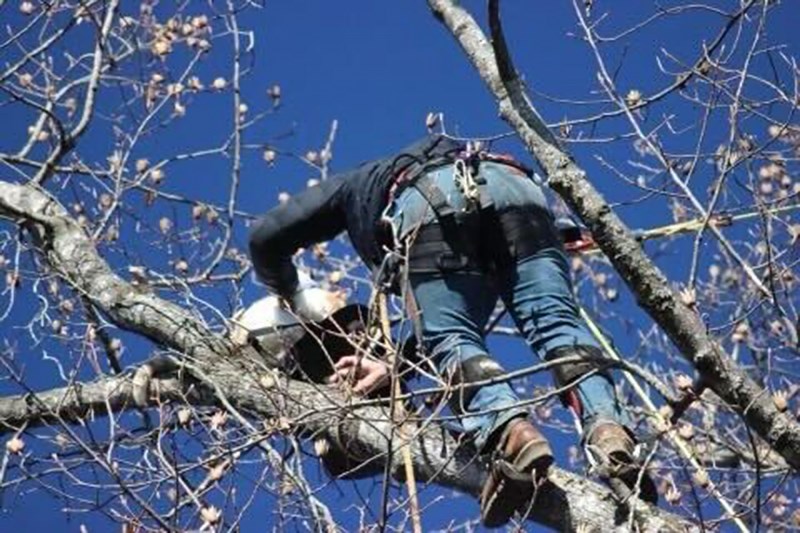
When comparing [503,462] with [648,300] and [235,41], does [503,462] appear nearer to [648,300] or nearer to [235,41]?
[648,300]

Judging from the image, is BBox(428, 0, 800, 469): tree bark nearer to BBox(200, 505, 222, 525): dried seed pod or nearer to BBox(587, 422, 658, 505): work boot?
BBox(587, 422, 658, 505): work boot

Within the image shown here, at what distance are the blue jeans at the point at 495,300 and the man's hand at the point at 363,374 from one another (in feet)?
0.50

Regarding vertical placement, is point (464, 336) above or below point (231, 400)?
below

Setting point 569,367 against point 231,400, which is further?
point 231,400

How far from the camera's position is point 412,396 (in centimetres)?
386

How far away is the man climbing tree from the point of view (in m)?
4.03

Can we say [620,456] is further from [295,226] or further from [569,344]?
[295,226]

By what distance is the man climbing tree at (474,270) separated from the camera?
4027 millimetres

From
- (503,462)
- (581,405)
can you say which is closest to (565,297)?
(581,405)

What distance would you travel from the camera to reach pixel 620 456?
396cm

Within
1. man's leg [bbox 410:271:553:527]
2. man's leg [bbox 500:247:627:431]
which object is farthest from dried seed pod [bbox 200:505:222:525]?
man's leg [bbox 500:247:627:431]

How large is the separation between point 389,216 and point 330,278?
4.10 feet

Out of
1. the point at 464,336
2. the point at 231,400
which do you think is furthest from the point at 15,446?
the point at 464,336

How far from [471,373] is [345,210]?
0.85m
